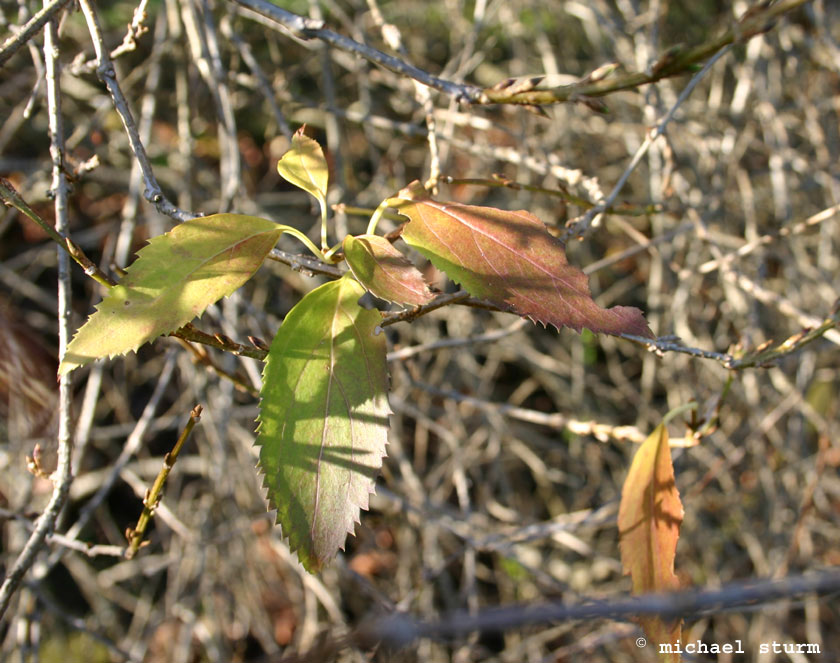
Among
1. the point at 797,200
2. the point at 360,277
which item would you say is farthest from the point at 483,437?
the point at 360,277

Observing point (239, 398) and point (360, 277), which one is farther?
point (239, 398)

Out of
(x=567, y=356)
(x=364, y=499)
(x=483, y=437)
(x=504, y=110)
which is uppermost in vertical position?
(x=504, y=110)

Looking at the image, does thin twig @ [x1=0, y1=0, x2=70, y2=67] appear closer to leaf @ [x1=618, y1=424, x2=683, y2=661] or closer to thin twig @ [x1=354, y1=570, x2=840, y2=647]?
thin twig @ [x1=354, y1=570, x2=840, y2=647]

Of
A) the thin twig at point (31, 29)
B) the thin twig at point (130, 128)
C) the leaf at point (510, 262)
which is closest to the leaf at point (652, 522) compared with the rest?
the leaf at point (510, 262)

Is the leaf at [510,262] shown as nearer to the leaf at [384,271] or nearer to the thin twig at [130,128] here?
the leaf at [384,271]

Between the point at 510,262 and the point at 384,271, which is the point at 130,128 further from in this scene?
the point at 510,262

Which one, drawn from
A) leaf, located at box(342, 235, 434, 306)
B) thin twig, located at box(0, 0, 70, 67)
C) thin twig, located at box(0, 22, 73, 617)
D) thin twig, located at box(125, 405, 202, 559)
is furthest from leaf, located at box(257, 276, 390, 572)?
thin twig, located at box(0, 0, 70, 67)

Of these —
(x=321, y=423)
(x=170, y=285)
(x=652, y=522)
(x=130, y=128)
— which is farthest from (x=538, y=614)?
(x=130, y=128)

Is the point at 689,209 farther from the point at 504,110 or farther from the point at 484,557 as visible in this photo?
the point at 484,557
